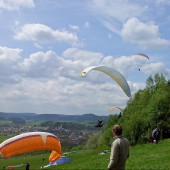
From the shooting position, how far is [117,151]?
10.3 metres

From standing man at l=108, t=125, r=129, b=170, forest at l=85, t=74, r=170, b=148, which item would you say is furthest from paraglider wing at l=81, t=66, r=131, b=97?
forest at l=85, t=74, r=170, b=148

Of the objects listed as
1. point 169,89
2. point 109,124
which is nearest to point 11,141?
point 169,89

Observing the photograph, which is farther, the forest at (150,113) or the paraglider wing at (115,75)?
the forest at (150,113)

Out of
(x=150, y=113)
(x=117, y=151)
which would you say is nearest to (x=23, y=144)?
(x=117, y=151)

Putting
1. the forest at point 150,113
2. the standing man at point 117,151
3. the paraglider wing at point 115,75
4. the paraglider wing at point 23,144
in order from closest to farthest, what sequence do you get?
the standing man at point 117,151 → the paraglider wing at point 115,75 → the paraglider wing at point 23,144 → the forest at point 150,113

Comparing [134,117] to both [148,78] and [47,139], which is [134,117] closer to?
[148,78]

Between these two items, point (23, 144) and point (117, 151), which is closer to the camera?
point (117, 151)

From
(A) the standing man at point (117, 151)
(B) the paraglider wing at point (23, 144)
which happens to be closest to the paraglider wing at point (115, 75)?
(B) the paraglider wing at point (23, 144)

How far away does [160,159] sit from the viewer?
24.3 meters

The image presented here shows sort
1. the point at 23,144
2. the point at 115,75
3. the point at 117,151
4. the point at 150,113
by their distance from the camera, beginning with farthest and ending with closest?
the point at 150,113 < the point at 23,144 < the point at 115,75 < the point at 117,151

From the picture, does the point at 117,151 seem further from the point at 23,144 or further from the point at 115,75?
the point at 23,144

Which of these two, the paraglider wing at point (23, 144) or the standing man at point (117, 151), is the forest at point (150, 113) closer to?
the paraglider wing at point (23, 144)

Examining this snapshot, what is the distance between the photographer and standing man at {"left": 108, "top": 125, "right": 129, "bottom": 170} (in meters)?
10.3

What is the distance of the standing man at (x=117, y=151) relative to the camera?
10.3 m
